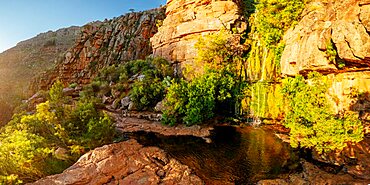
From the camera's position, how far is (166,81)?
28547 millimetres

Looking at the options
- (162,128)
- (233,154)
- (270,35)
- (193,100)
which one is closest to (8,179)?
(233,154)

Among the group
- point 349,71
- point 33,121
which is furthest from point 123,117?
point 349,71

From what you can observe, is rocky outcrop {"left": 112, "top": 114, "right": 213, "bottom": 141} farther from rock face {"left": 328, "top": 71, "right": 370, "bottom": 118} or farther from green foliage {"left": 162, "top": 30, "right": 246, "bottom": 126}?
rock face {"left": 328, "top": 71, "right": 370, "bottom": 118}

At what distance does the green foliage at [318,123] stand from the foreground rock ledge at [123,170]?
26.4 ft

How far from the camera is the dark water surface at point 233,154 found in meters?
12.2

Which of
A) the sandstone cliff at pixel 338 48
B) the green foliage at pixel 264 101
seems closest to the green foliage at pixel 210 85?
the green foliage at pixel 264 101

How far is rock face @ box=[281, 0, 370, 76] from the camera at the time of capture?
1525 cm

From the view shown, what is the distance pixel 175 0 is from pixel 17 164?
3543 centimetres

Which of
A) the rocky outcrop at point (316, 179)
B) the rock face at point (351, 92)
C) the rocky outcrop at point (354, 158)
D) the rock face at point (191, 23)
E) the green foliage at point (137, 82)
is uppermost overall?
the rock face at point (191, 23)

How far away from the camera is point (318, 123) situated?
13352 millimetres

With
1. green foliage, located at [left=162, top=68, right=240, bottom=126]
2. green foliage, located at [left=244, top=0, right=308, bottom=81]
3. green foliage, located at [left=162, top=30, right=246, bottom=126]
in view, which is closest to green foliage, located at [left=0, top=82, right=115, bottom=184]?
green foliage, located at [left=162, top=68, right=240, bottom=126]

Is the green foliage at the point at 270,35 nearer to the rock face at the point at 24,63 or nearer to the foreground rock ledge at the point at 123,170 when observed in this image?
the foreground rock ledge at the point at 123,170

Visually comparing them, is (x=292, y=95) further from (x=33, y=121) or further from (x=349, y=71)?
(x=33, y=121)

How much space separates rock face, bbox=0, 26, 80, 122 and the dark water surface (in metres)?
38.0
